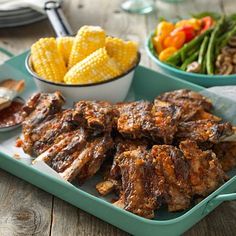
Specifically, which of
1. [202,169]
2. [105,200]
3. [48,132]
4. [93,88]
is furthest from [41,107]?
[202,169]

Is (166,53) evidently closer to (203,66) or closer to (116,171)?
(203,66)

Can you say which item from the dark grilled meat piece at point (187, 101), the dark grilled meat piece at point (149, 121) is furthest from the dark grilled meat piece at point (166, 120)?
the dark grilled meat piece at point (187, 101)

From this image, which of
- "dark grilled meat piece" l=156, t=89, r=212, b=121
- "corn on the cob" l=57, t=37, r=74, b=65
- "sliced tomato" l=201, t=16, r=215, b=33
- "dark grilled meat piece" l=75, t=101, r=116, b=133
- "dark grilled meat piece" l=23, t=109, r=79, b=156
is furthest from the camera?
"sliced tomato" l=201, t=16, r=215, b=33

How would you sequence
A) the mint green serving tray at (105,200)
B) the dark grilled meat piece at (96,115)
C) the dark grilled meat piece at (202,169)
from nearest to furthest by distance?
1. the mint green serving tray at (105,200)
2. the dark grilled meat piece at (202,169)
3. the dark grilled meat piece at (96,115)

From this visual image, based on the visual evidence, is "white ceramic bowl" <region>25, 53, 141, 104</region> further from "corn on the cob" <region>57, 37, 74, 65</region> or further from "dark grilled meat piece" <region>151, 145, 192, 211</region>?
"dark grilled meat piece" <region>151, 145, 192, 211</region>

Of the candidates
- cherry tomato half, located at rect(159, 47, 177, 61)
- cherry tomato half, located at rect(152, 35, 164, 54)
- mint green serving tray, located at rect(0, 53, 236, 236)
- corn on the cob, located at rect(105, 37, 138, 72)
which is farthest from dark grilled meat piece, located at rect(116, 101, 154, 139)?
cherry tomato half, located at rect(152, 35, 164, 54)

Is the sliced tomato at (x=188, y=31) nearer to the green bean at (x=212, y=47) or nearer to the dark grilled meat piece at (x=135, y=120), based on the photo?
the green bean at (x=212, y=47)
